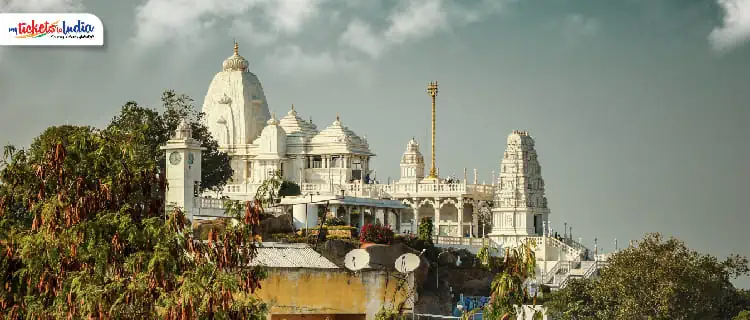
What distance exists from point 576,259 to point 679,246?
1610 centimetres

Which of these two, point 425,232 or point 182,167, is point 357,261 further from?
point 425,232

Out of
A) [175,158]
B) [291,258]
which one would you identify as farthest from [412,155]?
[291,258]

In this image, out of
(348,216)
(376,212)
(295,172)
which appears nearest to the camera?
(348,216)

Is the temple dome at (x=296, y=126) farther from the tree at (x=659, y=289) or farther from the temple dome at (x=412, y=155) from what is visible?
the tree at (x=659, y=289)

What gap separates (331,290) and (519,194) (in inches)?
1432

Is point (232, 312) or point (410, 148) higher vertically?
point (410, 148)

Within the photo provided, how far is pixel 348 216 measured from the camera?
209 ft

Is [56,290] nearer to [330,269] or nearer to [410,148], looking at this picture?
[330,269]

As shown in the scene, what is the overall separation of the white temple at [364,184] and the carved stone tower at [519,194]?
0.05 m

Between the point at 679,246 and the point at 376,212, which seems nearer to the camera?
the point at 679,246

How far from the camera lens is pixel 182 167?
172 ft

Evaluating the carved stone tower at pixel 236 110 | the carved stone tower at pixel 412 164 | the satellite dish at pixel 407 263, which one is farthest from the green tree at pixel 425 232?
the satellite dish at pixel 407 263

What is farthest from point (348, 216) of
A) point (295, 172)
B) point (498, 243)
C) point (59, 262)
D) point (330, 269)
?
point (59, 262)

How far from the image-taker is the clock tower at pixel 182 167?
51.3 metres
